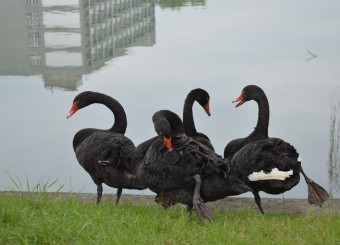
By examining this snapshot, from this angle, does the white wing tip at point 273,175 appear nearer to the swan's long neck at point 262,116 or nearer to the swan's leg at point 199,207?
the swan's leg at point 199,207

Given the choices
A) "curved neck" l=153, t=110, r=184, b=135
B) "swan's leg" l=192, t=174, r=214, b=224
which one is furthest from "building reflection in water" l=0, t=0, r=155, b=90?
"swan's leg" l=192, t=174, r=214, b=224

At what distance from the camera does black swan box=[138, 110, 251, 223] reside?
500 centimetres

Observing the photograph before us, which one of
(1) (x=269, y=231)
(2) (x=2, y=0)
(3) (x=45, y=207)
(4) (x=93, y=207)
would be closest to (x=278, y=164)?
(1) (x=269, y=231)

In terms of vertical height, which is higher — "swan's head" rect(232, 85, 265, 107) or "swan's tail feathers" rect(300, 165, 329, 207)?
"swan's head" rect(232, 85, 265, 107)

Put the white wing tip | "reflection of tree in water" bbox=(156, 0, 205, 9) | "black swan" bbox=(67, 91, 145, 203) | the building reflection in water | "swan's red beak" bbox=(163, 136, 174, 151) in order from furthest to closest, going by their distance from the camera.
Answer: "reflection of tree in water" bbox=(156, 0, 205, 9) → the building reflection in water → "black swan" bbox=(67, 91, 145, 203) → the white wing tip → "swan's red beak" bbox=(163, 136, 174, 151)

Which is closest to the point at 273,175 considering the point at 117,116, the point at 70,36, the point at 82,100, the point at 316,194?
the point at 316,194

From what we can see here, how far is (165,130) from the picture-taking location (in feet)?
16.6

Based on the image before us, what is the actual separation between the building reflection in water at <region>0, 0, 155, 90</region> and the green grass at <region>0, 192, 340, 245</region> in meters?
8.51

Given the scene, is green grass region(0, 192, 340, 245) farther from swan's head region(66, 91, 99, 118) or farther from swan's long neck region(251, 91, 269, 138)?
swan's head region(66, 91, 99, 118)

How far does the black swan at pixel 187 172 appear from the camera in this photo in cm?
500

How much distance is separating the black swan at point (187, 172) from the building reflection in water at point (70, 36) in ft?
27.6

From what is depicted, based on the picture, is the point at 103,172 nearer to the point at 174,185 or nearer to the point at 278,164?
the point at 174,185

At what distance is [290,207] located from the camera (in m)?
6.13

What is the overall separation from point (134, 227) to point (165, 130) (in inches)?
31.9
